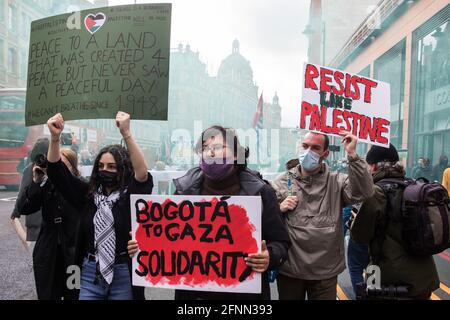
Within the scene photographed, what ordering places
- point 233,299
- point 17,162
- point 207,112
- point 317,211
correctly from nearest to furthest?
point 233,299, point 317,211, point 207,112, point 17,162

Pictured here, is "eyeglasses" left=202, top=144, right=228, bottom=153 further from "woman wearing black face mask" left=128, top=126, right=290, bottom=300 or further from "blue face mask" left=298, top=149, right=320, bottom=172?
"blue face mask" left=298, top=149, right=320, bottom=172

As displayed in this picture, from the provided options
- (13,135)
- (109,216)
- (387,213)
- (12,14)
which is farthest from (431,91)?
(13,135)

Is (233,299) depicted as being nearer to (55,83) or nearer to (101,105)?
(101,105)

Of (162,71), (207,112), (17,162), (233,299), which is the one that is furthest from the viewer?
(17,162)

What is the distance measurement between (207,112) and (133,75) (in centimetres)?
231

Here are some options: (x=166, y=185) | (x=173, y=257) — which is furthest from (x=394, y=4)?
(x=173, y=257)

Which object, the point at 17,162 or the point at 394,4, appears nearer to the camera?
the point at 394,4

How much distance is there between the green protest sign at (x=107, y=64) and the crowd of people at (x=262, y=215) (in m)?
0.27

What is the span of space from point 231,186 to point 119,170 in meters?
0.70

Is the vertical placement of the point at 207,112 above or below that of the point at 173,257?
above

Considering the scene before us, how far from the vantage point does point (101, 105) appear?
2.57 meters

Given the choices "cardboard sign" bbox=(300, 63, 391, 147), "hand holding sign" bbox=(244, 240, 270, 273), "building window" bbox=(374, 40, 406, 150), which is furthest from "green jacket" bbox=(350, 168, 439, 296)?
"building window" bbox=(374, 40, 406, 150)

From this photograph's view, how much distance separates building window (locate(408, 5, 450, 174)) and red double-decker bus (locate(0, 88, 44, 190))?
35.9 ft

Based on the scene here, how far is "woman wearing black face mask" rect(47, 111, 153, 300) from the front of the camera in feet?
7.05
